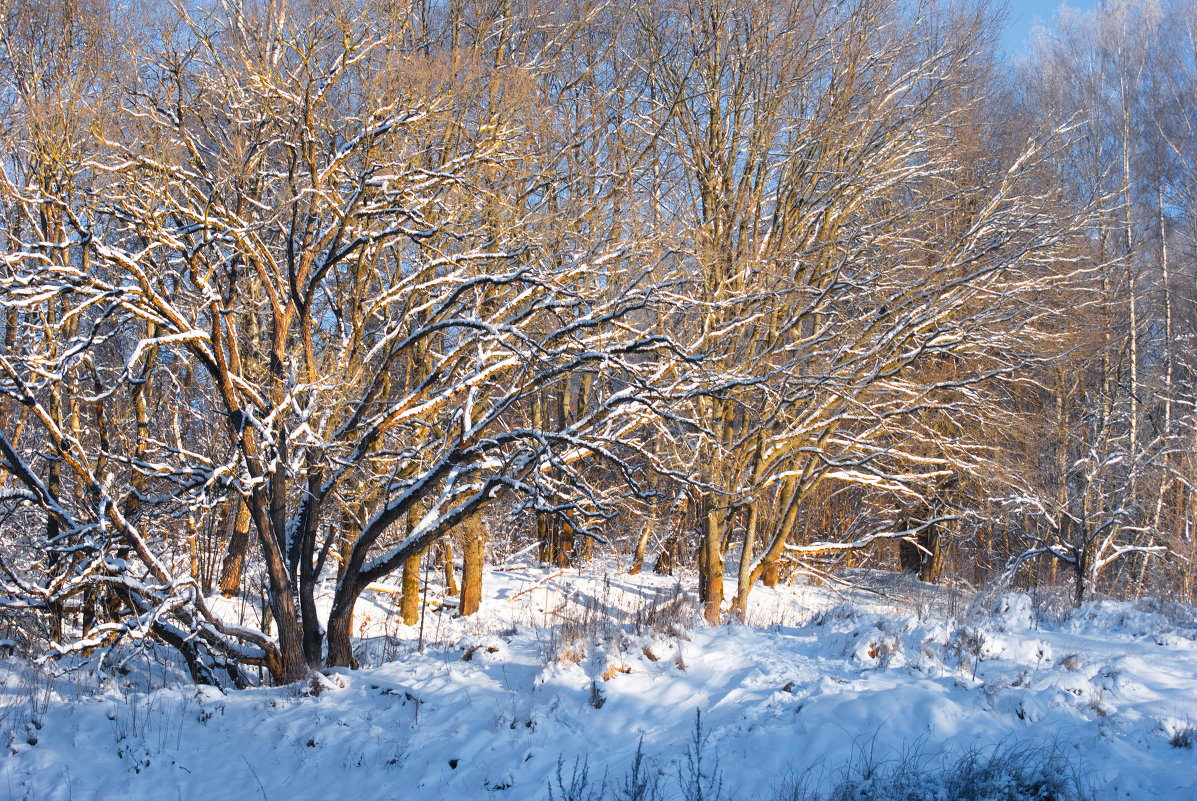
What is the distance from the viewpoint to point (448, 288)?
9703 mm

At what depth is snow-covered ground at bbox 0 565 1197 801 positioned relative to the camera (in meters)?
4.35

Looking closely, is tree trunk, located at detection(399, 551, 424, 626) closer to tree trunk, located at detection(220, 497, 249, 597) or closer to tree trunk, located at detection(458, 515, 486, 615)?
tree trunk, located at detection(458, 515, 486, 615)

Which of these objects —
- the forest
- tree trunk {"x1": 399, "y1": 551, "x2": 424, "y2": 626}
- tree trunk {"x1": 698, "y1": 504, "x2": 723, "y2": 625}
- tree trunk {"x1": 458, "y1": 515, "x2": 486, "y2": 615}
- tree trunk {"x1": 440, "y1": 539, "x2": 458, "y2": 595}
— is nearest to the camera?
the forest

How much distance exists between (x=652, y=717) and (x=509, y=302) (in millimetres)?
4769

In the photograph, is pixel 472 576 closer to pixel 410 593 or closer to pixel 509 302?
pixel 410 593

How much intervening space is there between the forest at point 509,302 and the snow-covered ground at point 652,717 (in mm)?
1007

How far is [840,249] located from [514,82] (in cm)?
568

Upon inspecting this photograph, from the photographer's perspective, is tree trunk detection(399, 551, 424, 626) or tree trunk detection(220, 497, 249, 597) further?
tree trunk detection(220, 497, 249, 597)

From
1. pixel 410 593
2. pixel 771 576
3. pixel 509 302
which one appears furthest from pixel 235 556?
pixel 771 576

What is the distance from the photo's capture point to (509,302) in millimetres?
8570

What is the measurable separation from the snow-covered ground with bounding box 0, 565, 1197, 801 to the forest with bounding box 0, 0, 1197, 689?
101 centimetres

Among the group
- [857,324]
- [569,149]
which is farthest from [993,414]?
[569,149]

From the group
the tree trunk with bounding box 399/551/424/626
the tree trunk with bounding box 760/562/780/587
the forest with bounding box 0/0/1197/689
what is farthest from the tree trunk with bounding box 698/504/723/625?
the tree trunk with bounding box 399/551/424/626

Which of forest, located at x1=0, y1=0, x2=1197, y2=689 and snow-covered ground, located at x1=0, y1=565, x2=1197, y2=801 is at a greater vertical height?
forest, located at x1=0, y1=0, x2=1197, y2=689
